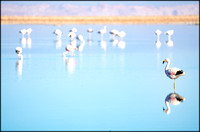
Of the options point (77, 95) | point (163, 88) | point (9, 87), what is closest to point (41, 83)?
point (9, 87)

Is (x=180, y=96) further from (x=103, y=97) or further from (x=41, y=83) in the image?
(x=41, y=83)

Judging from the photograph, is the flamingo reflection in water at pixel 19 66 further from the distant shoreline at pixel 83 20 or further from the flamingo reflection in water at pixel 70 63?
the distant shoreline at pixel 83 20

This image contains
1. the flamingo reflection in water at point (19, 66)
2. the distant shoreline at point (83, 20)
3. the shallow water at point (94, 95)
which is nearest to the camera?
the shallow water at point (94, 95)

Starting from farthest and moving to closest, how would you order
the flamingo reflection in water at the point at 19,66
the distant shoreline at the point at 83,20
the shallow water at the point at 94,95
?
1. the distant shoreline at the point at 83,20
2. the flamingo reflection in water at the point at 19,66
3. the shallow water at the point at 94,95

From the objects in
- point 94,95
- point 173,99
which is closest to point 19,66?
point 94,95

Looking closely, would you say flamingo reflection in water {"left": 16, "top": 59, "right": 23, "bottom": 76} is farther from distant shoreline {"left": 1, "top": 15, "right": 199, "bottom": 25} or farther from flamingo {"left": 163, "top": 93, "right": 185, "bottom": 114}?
distant shoreline {"left": 1, "top": 15, "right": 199, "bottom": 25}

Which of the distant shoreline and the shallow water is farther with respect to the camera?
the distant shoreline

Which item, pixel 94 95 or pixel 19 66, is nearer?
pixel 94 95

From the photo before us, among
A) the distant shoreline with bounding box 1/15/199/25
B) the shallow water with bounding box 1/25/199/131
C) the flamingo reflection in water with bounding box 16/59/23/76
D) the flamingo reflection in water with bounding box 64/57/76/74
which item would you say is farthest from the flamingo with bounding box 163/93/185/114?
the distant shoreline with bounding box 1/15/199/25

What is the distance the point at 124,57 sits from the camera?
716 inches

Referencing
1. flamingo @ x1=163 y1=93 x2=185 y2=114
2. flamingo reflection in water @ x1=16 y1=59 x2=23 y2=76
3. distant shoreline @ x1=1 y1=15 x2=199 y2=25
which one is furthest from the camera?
distant shoreline @ x1=1 y1=15 x2=199 y2=25

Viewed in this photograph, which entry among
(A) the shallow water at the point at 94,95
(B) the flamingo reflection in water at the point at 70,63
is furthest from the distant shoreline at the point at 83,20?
(A) the shallow water at the point at 94,95

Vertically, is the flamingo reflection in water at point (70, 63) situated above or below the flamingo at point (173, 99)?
above

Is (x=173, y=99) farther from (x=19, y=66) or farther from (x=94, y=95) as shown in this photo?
(x=19, y=66)
